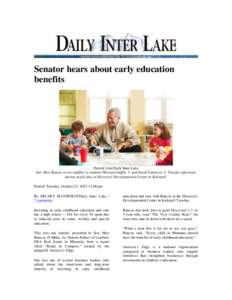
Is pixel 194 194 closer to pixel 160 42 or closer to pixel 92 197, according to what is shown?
pixel 92 197

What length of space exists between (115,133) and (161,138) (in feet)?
0.85

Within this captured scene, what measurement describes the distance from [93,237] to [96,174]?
0.35 meters

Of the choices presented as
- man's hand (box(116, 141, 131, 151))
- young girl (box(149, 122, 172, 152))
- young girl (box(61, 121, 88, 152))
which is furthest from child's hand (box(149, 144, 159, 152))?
young girl (box(61, 121, 88, 152))

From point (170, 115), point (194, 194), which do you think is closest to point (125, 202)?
point (194, 194)

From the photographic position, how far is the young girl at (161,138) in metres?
2.10

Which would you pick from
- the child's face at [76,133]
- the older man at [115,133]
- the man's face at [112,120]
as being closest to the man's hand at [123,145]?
the older man at [115,133]

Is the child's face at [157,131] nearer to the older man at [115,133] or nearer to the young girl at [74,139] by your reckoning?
the older man at [115,133]

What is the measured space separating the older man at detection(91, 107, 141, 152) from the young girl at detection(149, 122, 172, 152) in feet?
0.26

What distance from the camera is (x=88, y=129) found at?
2.11m

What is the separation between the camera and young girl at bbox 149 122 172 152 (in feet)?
6.90

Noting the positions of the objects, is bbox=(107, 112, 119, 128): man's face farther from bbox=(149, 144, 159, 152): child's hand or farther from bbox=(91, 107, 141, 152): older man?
bbox=(149, 144, 159, 152): child's hand

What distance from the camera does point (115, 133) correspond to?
2105 mm

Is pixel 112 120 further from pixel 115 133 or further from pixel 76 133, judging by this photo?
pixel 76 133

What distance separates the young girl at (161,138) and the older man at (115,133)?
8 cm
